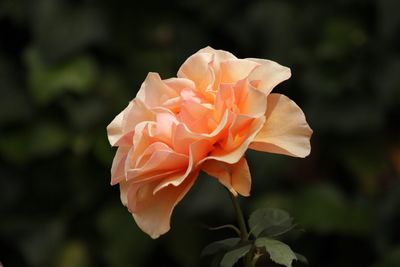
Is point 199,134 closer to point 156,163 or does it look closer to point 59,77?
point 156,163

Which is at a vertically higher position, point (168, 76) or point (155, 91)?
point (155, 91)

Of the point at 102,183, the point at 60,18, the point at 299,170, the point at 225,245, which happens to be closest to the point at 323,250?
the point at 299,170

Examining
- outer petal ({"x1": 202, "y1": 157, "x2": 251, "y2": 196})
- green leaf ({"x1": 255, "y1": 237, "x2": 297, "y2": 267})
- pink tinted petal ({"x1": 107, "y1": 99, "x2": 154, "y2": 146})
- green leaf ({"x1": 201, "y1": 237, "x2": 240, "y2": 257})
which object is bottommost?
green leaf ({"x1": 201, "y1": 237, "x2": 240, "y2": 257})

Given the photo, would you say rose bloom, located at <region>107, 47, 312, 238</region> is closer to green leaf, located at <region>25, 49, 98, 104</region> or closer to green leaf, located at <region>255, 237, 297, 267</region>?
green leaf, located at <region>255, 237, 297, 267</region>

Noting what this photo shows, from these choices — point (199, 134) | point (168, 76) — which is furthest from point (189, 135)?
point (168, 76)

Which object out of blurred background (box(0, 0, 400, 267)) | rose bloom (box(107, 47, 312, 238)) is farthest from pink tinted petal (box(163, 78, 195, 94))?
blurred background (box(0, 0, 400, 267))
